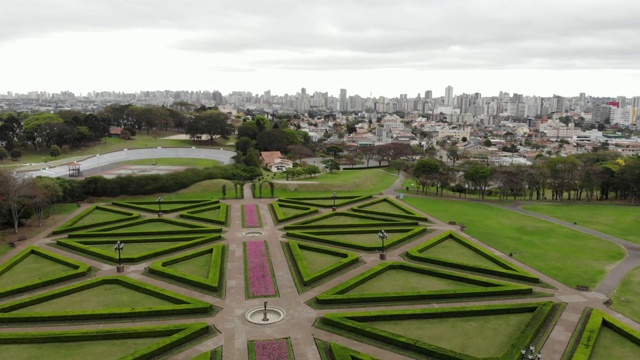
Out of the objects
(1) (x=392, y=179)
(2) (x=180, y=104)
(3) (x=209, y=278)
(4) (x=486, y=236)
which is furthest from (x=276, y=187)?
(2) (x=180, y=104)

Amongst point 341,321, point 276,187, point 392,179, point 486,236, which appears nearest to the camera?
point 341,321

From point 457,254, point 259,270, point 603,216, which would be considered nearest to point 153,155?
point 259,270

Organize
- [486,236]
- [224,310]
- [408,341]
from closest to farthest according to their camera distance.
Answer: [408,341] < [224,310] < [486,236]

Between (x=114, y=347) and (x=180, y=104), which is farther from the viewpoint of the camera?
(x=180, y=104)

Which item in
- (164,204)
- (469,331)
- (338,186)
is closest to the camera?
(469,331)

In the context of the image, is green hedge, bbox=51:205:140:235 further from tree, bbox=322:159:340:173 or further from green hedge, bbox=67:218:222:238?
tree, bbox=322:159:340:173

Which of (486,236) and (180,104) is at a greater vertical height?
(180,104)

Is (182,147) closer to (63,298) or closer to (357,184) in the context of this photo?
(357,184)

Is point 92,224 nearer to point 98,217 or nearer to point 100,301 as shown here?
point 98,217
